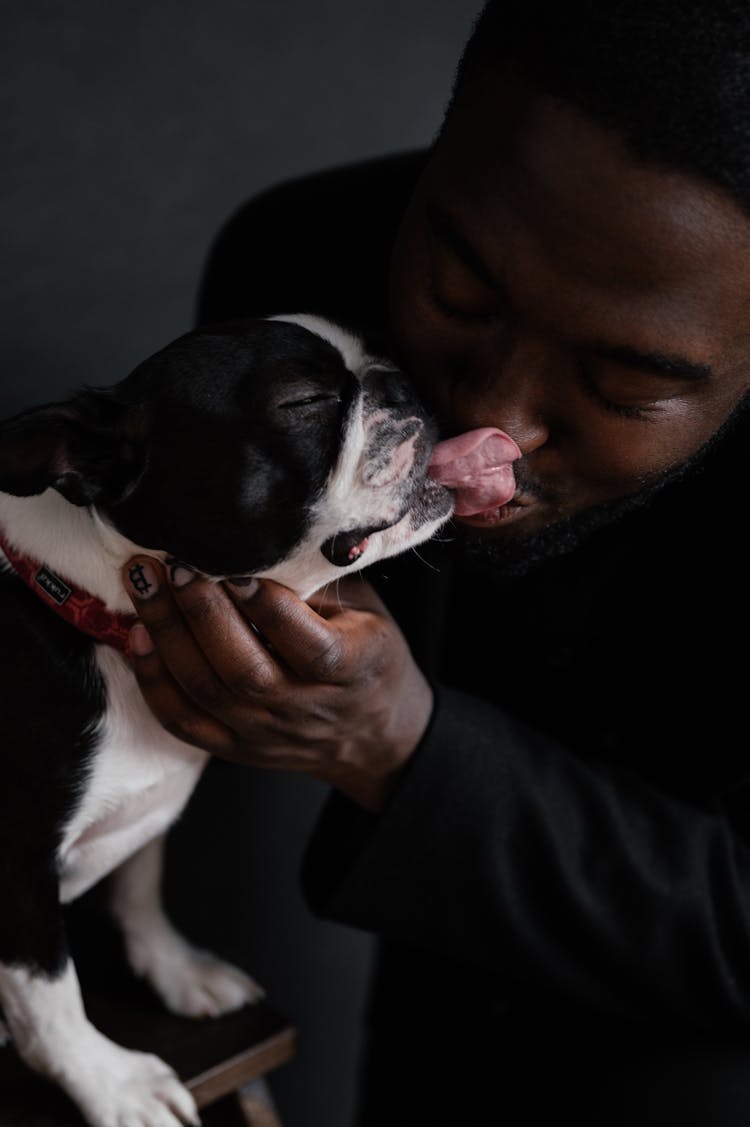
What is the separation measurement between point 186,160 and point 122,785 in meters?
0.85

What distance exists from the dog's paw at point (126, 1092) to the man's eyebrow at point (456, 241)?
0.77 metres

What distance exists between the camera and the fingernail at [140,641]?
3.41 feet

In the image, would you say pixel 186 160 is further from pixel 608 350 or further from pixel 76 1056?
pixel 76 1056

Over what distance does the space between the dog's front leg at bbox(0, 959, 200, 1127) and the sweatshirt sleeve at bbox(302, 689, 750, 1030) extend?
25 cm

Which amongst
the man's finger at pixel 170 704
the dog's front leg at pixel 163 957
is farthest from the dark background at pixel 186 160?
the man's finger at pixel 170 704

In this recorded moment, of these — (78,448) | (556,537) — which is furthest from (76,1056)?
(556,537)

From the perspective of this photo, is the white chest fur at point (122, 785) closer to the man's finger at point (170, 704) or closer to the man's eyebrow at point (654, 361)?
the man's finger at point (170, 704)

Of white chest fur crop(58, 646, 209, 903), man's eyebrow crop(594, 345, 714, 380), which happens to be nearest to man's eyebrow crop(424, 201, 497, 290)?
man's eyebrow crop(594, 345, 714, 380)

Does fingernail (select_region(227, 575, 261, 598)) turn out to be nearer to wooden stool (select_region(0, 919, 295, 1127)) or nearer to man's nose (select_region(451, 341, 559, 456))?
man's nose (select_region(451, 341, 559, 456))

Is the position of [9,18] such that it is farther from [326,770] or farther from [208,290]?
[326,770]

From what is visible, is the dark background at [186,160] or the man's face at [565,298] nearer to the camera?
the man's face at [565,298]

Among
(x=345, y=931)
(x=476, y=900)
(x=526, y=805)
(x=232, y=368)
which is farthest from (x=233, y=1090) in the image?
(x=345, y=931)

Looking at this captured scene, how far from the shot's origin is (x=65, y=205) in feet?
4.63

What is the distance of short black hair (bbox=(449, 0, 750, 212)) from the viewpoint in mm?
940
